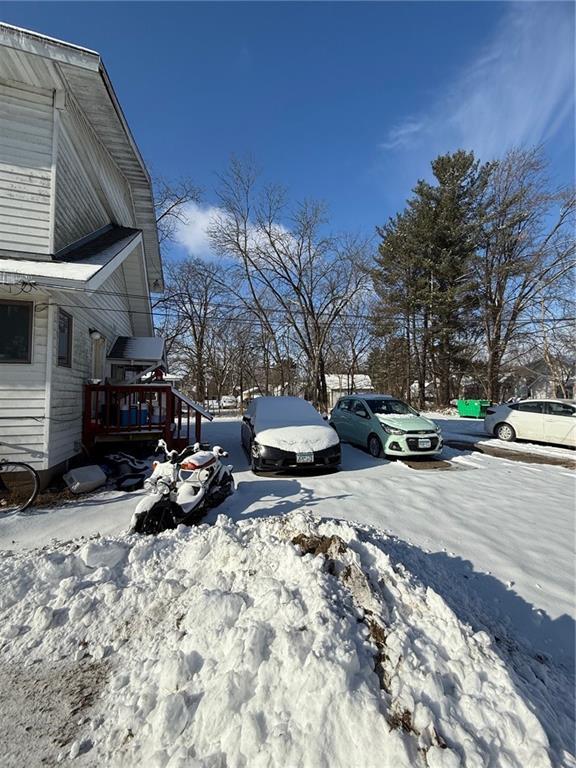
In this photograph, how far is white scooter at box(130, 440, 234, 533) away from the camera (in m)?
3.94

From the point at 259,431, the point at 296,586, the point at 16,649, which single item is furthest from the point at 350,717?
the point at 259,431

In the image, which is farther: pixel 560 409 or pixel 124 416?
pixel 560 409

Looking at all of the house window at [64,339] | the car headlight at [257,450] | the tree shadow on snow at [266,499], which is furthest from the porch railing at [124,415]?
the tree shadow on snow at [266,499]

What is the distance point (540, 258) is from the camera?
22047mm

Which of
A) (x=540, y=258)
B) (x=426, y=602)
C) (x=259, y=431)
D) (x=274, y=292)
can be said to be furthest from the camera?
(x=274, y=292)

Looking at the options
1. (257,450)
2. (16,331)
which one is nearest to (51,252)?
(16,331)

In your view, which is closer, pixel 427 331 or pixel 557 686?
pixel 557 686

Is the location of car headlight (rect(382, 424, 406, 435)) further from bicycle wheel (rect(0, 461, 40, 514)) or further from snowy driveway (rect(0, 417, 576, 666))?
bicycle wheel (rect(0, 461, 40, 514))

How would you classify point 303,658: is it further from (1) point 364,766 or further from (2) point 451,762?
(2) point 451,762

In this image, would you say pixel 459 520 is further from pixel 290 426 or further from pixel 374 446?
pixel 374 446

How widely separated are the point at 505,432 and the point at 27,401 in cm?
1299

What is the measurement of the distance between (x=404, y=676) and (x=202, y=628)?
1.24 metres

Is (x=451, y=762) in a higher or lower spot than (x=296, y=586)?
lower

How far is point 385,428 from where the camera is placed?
8328 millimetres
